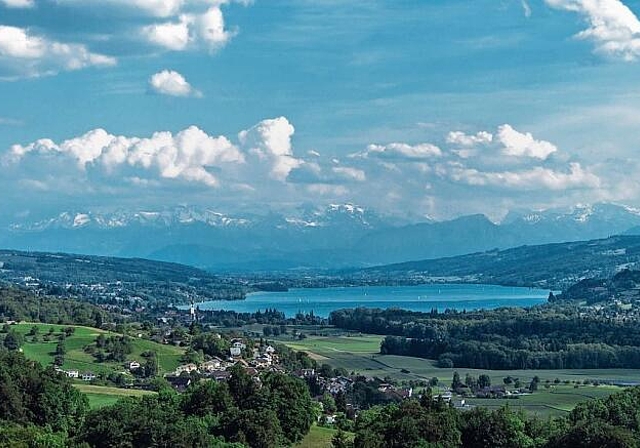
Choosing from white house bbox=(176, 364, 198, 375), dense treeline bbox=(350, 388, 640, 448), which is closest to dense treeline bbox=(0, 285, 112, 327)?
white house bbox=(176, 364, 198, 375)

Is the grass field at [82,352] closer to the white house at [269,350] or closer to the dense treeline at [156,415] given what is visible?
the white house at [269,350]

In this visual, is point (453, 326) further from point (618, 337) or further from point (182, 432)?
point (182, 432)

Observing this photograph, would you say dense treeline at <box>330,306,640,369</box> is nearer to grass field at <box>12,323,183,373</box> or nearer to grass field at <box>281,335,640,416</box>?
grass field at <box>281,335,640,416</box>

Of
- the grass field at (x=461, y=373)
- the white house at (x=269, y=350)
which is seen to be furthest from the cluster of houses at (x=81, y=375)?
the grass field at (x=461, y=373)

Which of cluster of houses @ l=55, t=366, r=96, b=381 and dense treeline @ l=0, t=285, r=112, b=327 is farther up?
dense treeline @ l=0, t=285, r=112, b=327

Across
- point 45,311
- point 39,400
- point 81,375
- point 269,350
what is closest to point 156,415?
point 39,400

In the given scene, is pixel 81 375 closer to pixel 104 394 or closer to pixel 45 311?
pixel 104 394

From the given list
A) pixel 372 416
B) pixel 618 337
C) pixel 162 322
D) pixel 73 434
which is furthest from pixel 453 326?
pixel 73 434
